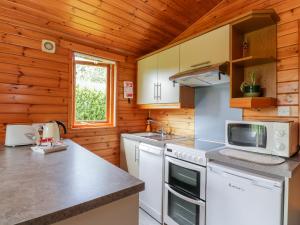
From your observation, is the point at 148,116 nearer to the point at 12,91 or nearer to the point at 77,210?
the point at 12,91

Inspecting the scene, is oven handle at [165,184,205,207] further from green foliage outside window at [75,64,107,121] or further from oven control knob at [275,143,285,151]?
green foliage outside window at [75,64,107,121]

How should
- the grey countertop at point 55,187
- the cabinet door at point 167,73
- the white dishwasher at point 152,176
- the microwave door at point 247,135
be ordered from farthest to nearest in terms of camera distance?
1. the cabinet door at point 167,73
2. the white dishwasher at point 152,176
3. the microwave door at point 247,135
4. the grey countertop at point 55,187

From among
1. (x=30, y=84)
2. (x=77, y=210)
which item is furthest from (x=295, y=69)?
(x=30, y=84)

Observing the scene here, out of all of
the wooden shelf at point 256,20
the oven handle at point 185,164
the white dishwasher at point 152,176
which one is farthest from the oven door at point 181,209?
the wooden shelf at point 256,20

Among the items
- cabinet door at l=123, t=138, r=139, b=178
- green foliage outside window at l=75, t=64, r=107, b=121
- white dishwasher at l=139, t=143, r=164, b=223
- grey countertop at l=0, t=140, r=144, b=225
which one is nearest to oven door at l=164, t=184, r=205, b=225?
white dishwasher at l=139, t=143, r=164, b=223

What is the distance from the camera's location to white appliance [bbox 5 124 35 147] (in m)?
1.74

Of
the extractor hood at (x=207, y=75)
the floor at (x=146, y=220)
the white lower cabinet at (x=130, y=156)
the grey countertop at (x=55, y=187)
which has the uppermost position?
the extractor hood at (x=207, y=75)

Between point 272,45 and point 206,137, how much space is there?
117cm

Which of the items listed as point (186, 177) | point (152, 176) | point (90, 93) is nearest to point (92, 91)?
point (90, 93)

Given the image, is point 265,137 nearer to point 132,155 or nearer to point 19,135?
point 132,155

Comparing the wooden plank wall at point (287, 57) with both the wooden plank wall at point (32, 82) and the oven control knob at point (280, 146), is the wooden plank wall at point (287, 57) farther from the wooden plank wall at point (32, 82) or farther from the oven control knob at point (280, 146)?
the wooden plank wall at point (32, 82)

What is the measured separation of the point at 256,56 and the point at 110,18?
1.57 metres

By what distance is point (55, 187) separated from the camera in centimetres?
83

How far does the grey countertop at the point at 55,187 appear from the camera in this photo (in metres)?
0.63
